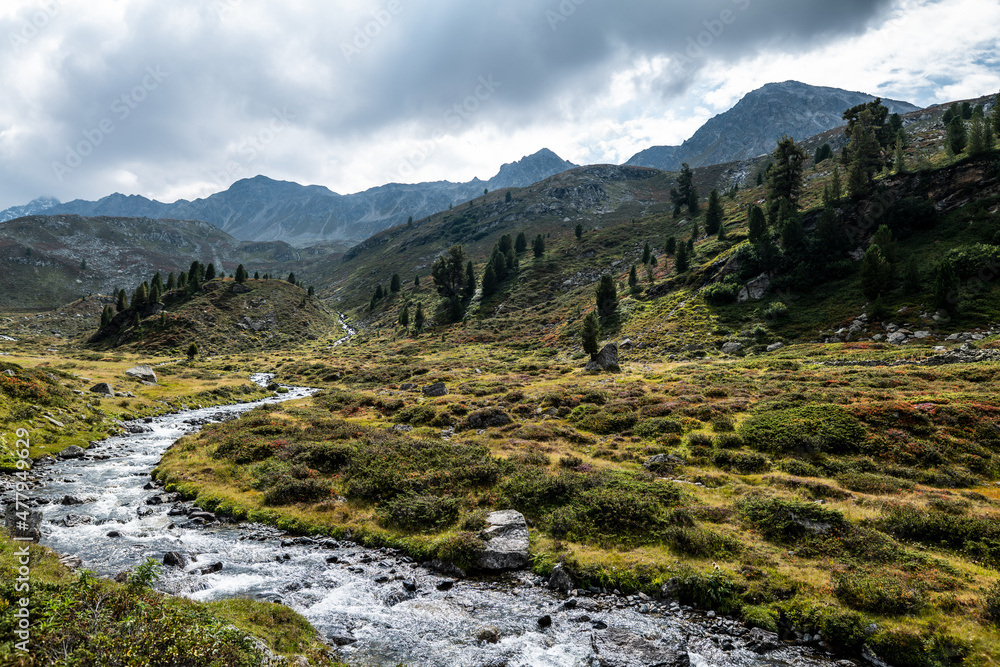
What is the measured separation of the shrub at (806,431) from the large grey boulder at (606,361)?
32.9 m

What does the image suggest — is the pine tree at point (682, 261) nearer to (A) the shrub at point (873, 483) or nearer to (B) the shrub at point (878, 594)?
(A) the shrub at point (873, 483)

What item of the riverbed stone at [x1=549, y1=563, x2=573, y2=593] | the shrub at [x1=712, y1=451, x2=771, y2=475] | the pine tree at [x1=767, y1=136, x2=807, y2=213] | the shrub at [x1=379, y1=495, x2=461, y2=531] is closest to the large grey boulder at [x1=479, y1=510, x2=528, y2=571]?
the riverbed stone at [x1=549, y1=563, x2=573, y2=593]

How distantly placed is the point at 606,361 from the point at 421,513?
4883 cm

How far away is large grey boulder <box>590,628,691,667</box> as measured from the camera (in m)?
12.4

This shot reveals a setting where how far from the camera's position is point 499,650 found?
12.9m

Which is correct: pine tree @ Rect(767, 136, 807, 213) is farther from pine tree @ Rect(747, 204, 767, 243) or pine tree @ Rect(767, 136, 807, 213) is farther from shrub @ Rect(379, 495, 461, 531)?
shrub @ Rect(379, 495, 461, 531)

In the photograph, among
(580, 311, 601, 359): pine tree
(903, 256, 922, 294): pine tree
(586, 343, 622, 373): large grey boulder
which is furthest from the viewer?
(580, 311, 601, 359): pine tree

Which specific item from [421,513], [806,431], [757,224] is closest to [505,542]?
[421,513]

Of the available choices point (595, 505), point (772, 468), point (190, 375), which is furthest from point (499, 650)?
point (190, 375)

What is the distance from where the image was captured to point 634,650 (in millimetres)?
12859

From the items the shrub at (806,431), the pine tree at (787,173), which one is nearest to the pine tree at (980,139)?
the pine tree at (787,173)

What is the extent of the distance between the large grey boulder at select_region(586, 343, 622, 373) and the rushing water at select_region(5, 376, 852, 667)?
50139 millimetres

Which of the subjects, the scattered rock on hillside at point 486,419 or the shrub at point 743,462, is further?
the scattered rock on hillside at point 486,419

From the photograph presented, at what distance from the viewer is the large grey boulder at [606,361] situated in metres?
64.6
